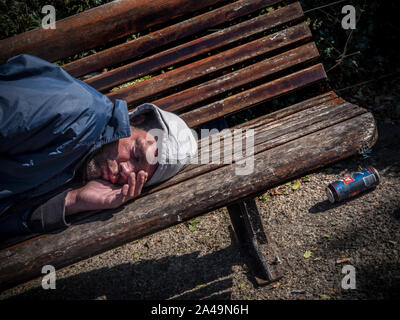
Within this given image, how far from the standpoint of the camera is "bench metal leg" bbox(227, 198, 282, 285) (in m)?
2.15

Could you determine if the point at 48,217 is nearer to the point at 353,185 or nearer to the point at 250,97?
the point at 250,97

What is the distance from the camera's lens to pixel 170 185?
1.78m

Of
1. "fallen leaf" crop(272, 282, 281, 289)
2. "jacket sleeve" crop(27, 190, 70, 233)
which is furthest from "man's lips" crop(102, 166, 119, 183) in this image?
"fallen leaf" crop(272, 282, 281, 289)

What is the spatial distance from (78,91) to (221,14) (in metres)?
1.37

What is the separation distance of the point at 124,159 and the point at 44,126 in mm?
463

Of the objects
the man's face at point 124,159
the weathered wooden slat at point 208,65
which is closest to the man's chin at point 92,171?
the man's face at point 124,159

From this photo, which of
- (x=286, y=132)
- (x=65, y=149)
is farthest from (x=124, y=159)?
(x=286, y=132)

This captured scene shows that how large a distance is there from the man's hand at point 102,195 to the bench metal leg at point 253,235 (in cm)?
78

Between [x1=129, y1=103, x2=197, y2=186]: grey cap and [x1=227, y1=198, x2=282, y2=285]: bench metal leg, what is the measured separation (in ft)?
1.78

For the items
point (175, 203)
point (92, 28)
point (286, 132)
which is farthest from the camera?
point (92, 28)

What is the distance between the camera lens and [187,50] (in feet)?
8.16

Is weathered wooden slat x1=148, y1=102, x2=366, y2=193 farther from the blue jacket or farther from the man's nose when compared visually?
the blue jacket
